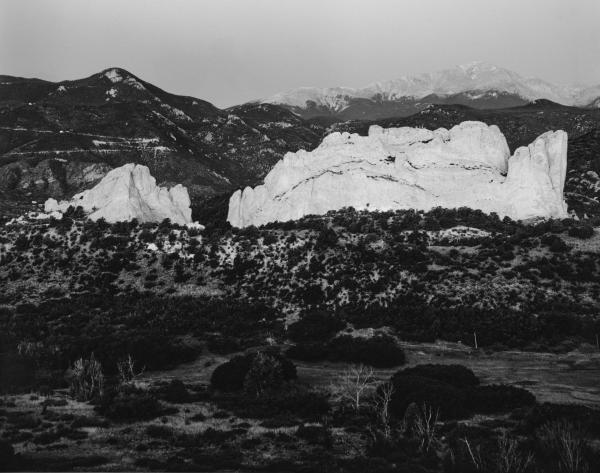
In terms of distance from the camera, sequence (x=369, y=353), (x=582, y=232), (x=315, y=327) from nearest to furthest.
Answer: (x=369, y=353), (x=315, y=327), (x=582, y=232)

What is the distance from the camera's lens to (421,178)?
4173 inches

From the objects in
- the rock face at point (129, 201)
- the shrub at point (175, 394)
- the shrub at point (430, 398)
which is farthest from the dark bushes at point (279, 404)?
the rock face at point (129, 201)

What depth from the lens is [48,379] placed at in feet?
129

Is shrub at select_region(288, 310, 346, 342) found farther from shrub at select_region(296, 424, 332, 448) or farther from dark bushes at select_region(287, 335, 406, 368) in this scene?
shrub at select_region(296, 424, 332, 448)

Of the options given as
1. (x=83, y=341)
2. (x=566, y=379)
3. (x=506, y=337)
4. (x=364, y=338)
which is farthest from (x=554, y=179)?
(x=83, y=341)

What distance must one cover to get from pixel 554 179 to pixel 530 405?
268 feet

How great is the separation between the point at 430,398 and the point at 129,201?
256ft

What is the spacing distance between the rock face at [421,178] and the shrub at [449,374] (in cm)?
6505

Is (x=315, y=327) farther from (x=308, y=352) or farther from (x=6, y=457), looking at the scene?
(x=6, y=457)

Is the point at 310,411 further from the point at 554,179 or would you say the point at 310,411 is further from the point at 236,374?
the point at 554,179

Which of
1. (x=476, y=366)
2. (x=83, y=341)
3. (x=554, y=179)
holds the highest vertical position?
(x=554, y=179)

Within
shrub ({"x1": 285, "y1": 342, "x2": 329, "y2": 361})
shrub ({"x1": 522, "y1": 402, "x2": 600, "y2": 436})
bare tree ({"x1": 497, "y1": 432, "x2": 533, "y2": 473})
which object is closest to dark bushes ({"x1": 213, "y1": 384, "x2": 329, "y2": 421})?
shrub ({"x1": 522, "y1": 402, "x2": 600, "y2": 436})

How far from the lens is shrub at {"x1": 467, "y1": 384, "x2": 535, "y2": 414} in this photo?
2998 cm

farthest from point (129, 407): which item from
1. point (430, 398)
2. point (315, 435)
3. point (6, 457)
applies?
point (430, 398)
